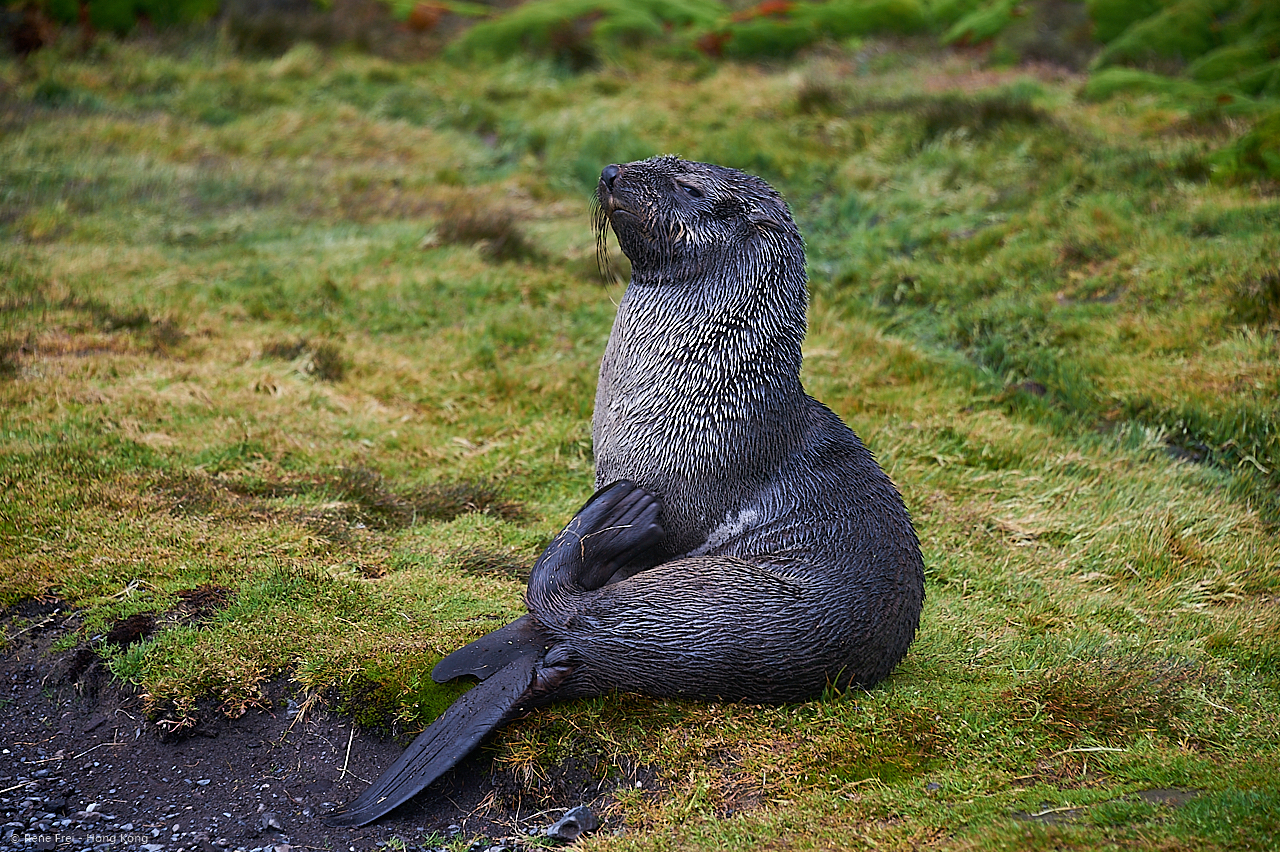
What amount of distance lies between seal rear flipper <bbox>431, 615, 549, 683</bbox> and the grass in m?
0.25

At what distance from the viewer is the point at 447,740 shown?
13.7 ft

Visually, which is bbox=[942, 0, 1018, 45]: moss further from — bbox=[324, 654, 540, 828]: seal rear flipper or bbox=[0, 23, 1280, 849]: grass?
bbox=[324, 654, 540, 828]: seal rear flipper

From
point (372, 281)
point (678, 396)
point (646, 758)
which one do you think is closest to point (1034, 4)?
point (372, 281)

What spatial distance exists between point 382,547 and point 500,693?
81.6 inches

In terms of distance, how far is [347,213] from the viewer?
1176cm

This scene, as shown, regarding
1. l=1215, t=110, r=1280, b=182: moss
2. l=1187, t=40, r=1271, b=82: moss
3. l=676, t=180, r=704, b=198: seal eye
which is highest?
l=1187, t=40, r=1271, b=82: moss

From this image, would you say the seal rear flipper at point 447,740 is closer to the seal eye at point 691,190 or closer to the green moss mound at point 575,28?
the seal eye at point 691,190

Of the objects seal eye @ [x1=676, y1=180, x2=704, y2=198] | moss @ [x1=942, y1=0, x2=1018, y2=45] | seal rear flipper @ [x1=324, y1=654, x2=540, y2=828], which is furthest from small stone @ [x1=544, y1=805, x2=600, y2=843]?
moss @ [x1=942, y1=0, x2=1018, y2=45]

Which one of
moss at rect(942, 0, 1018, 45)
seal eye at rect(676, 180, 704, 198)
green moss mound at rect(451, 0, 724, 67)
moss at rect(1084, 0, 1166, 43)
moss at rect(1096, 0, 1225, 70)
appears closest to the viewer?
seal eye at rect(676, 180, 704, 198)

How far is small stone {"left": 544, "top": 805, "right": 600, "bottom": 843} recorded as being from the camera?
4.05 m

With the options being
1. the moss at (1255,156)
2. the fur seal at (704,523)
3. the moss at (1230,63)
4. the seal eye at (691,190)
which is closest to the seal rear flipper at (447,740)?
the fur seal at (704,523)

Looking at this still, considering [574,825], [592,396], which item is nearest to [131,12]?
[592,396]

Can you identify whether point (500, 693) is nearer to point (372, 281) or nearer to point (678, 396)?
point (678, 396)

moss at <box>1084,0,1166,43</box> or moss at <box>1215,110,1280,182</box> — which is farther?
moss at <box>1084,0,1166,43</box>
